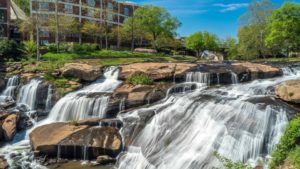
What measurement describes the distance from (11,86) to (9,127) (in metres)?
8.16

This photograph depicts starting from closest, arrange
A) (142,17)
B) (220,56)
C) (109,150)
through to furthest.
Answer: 1. (109,150)
2. (142,17)
3. (220,56)

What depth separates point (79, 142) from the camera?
18.3 m

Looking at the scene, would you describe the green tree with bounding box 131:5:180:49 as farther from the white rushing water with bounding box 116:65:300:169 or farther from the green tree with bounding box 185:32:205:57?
the white rushing water with bounding box 116:65:300:169

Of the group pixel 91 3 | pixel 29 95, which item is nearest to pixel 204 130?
pixel 29 95

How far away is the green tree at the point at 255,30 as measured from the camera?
171 ft

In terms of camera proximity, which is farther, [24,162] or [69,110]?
[69,110]

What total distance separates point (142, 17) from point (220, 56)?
76.3ft

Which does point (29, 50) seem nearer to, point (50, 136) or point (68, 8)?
point (50, 136)

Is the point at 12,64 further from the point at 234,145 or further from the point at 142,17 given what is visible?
the point at 142,17

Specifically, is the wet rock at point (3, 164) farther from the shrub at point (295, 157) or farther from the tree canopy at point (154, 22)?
the tree canopy at point (154, 22)

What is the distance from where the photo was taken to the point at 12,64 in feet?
113

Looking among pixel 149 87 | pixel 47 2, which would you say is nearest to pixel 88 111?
pixel 149 87

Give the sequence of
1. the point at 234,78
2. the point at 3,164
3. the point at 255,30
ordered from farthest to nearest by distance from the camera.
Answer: the point at 255,30 < the point at 234,78 < the point at 3,164

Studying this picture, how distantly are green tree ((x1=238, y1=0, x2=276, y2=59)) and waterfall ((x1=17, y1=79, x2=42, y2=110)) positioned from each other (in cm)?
3430
